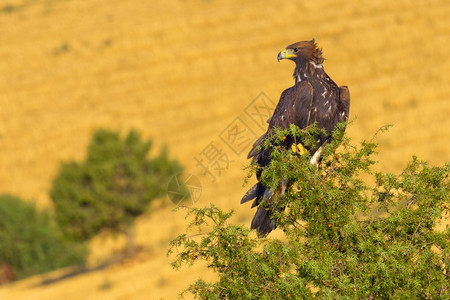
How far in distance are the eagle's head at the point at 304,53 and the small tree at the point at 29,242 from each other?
31.0 m

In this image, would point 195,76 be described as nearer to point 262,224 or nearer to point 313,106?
point 313,106

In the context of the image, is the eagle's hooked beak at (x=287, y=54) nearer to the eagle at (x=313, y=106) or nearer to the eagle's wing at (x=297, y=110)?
the eagle at (x=313, y=106)

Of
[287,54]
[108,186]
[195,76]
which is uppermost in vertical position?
[195,76]

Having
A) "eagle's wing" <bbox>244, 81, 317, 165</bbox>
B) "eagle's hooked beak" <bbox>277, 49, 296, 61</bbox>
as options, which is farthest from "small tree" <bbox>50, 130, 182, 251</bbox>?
"eagle's wing" <bbox>244, 81, 317, 165</bbox>

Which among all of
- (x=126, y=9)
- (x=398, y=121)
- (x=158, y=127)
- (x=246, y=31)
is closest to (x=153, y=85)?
(x=158, y=127)

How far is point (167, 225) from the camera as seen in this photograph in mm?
38250

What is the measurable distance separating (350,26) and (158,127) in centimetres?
1949

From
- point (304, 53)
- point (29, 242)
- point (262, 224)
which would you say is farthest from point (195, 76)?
point (262, 224)

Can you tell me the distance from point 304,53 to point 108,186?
25.3 metres

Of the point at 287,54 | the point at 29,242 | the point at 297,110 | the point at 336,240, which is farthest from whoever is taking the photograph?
the point at 29,242

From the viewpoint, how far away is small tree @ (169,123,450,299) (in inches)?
219

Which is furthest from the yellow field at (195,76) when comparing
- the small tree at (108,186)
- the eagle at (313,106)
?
the eagle at (313,106)

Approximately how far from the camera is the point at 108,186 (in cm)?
3303

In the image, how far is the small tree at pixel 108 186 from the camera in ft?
106
